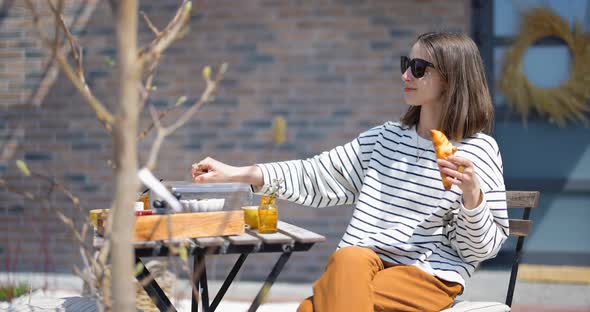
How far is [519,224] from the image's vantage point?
122 inches

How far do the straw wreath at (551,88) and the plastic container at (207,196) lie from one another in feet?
11.9

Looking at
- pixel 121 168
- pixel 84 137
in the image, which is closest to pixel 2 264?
pixel 84 137

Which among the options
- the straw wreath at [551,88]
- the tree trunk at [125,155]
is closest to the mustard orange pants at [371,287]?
the tree trunk at [125,155]

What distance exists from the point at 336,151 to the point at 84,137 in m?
3.44

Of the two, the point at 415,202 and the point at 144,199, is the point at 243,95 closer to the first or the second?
the point at 144,199

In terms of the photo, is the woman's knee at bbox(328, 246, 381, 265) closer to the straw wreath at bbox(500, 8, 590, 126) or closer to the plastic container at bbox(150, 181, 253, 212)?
the plastic container at bbox(150, 181, 253, 212)

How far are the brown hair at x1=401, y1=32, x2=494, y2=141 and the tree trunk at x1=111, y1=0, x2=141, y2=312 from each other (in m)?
1.49

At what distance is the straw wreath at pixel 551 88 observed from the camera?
5719mm

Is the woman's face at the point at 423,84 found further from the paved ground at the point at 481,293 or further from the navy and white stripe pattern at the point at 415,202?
the paved ground at the point at 481,293

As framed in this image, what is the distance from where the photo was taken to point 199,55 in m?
5.93

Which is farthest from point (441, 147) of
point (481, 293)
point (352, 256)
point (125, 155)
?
point (481, 293)

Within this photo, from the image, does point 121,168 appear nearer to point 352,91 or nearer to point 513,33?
point 352,91

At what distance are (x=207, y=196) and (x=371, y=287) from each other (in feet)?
1.93

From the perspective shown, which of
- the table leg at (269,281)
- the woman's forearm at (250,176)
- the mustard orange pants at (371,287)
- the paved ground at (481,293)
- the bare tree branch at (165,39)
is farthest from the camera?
the paved ground at (481,293)
